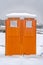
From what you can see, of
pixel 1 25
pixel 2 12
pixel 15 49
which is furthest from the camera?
pixel 1 25

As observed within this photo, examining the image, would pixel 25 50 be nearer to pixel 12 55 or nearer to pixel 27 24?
pixel 12 55

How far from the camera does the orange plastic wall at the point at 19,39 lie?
5.23 metres

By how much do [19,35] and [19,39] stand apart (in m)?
0.12

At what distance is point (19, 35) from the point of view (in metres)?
5.29

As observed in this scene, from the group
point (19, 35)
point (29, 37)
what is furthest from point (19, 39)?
point (29, 37)

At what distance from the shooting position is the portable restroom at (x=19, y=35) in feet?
17.2

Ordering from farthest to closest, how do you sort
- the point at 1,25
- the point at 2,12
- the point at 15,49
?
the point at 1,25 → the point at 2,12 → the point at 15,49

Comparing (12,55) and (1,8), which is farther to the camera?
(1,8)

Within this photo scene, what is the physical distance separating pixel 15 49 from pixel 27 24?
831 mm

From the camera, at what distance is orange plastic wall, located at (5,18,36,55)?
523 centimetres

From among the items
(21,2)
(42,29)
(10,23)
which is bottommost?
(42,29)

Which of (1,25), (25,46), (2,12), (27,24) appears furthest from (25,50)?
(1,25)

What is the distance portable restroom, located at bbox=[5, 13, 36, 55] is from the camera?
524cm

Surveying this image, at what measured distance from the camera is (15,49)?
5.23 meters
